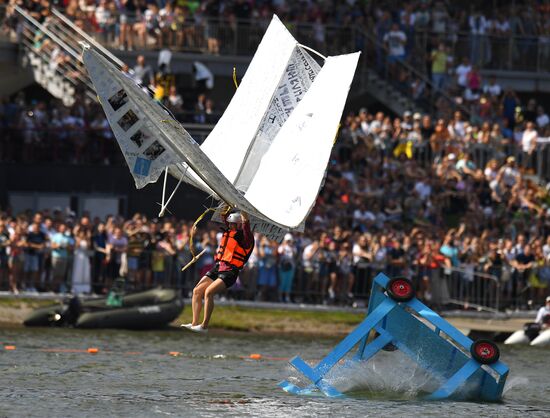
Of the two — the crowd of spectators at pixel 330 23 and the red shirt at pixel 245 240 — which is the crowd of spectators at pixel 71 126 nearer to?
the crowd of spectators at pixel 330 23

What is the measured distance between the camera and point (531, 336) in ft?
101

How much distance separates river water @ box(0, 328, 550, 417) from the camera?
835 inches

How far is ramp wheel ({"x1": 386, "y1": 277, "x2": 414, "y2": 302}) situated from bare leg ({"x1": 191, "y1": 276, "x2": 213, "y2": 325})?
2.80 metres

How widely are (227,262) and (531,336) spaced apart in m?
11.8

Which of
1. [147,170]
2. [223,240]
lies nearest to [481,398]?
[223,240]

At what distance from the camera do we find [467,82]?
39500mm

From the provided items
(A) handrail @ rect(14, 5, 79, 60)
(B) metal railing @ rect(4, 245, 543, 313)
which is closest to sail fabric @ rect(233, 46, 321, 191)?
(B) metal railing @ rect(4, 245, 543, 313)

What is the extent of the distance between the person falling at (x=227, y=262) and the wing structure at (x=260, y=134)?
29 centimetres

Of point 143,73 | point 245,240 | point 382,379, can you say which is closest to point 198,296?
point 245,240

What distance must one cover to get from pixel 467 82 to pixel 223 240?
20220mm

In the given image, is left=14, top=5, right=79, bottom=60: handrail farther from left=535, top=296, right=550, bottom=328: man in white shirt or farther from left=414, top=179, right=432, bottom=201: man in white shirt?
left=535, top=296, right=550, bottom=328: man in white shirt

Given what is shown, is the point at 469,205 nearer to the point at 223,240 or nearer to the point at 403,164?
the point at 403,164

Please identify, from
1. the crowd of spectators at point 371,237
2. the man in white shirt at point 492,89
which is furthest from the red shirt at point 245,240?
the man in white shirt at point 492,89

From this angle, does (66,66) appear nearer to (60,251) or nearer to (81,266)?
(81,266)
